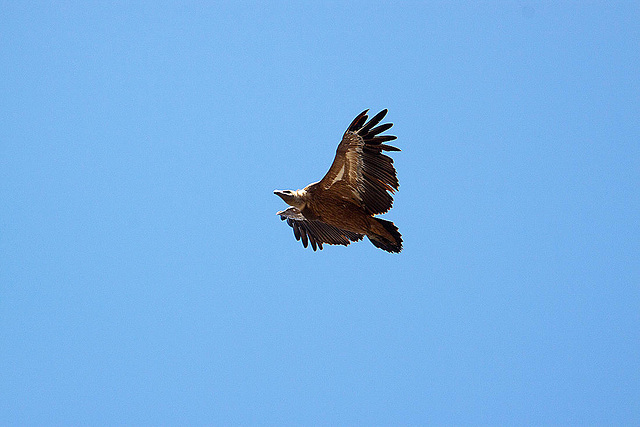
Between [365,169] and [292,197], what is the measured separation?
1.52 meters

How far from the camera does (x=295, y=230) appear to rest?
50.0 ft

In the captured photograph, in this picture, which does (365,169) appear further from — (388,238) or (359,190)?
(388,238)

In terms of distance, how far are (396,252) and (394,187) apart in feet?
4.05

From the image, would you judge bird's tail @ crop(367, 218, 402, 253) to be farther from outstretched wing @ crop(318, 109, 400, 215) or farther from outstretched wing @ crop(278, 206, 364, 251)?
outstretched wing @ crop(278, 206, 364, 251)

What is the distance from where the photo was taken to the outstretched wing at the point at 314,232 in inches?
569

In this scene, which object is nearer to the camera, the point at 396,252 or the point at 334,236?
the point at 396,252

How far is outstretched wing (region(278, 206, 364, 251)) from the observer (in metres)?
14.5

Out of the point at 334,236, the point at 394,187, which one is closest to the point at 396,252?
the point at 394,187

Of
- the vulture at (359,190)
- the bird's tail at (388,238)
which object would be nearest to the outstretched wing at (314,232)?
the vulture at (359,190)

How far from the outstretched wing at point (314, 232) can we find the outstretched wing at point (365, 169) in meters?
1.49

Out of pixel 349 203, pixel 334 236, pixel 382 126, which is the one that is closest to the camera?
pixel 382 126

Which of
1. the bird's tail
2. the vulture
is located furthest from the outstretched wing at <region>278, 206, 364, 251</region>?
the bird's tail

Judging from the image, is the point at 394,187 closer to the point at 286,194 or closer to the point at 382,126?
the point at 382,126

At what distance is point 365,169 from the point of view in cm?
1259
